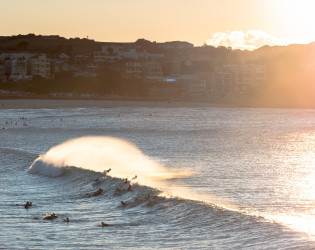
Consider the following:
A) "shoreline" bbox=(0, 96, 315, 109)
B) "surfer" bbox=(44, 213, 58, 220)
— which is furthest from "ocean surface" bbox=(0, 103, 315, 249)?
"shoreline" bbox=(0, 96, 315, 109)

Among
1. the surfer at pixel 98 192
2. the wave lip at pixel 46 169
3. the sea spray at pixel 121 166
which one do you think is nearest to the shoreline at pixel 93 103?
the sea spray at pixel 121 166

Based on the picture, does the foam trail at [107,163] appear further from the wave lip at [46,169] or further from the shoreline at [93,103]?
the shoreline at [93,103]

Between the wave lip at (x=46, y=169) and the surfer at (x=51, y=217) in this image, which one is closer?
the surfer at (x=51, y=217)

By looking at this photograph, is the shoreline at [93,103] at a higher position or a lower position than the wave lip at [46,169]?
lower

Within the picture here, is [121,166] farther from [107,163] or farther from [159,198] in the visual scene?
[159,198]

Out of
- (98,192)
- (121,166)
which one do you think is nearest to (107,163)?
(121,166)

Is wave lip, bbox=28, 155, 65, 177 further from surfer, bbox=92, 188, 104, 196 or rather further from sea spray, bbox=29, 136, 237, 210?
surfer, bbox=92, 188, 104, 196

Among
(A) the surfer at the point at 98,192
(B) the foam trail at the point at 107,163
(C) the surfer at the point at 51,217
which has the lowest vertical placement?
(B) the foam trail at the point at 107,163

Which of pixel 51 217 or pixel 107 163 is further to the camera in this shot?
pixel 107 163

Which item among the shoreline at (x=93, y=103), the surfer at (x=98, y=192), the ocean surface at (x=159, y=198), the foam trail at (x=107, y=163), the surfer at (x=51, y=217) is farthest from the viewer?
the shoreline at (x=93, y=103)

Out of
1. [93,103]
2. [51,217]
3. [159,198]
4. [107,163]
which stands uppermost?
[159,198]

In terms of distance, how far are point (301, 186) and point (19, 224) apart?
535 inches

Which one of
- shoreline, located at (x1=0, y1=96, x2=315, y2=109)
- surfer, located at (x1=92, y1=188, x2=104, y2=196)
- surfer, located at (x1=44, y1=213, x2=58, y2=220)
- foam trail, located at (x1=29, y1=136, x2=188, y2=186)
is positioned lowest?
shoreline, located at (x1=0, y1=96, x2=315, y2=109)

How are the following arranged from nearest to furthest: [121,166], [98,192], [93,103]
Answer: [98,192]
[121,166]
[93,103]
